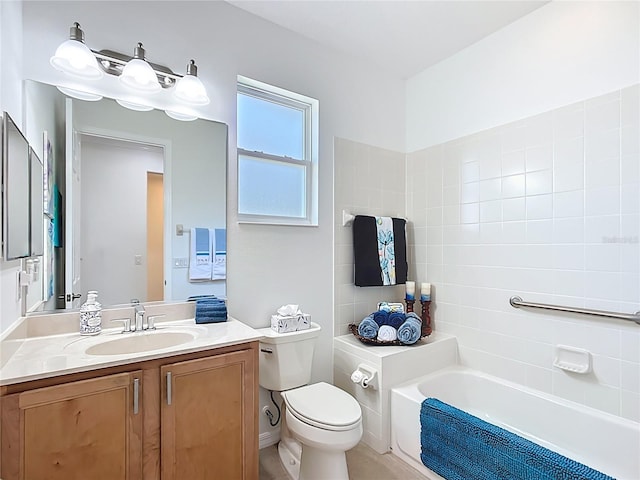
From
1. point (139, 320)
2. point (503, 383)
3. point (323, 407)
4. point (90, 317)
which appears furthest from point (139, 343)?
point (503, 383)

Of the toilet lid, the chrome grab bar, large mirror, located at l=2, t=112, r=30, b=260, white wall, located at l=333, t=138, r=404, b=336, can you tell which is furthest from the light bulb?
the chrome grab bar

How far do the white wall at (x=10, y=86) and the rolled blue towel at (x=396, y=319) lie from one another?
197 cm

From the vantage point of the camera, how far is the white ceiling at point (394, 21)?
2.03 metres

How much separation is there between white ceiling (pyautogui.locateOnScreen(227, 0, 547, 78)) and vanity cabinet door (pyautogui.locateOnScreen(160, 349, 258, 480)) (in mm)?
1968

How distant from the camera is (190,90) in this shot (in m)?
1.81

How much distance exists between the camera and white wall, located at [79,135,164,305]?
166 cm

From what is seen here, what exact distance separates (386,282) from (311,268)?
0.61 metres

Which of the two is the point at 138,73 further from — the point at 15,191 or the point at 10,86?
the point at 15,191

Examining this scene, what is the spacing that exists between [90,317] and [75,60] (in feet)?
3.73

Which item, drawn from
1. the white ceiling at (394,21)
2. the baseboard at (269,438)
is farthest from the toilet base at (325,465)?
the white ceiling at (394,21)

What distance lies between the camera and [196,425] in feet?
4.66

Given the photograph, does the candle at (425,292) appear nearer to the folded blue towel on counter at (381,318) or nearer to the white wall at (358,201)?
the white wall at (358,201)

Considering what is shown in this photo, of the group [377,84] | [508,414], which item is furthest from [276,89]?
[508,414]

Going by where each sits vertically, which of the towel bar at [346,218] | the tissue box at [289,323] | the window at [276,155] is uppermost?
the window at [276,155]
